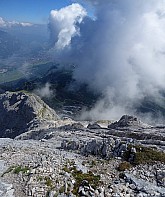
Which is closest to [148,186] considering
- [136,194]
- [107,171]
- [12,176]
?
[136,194]

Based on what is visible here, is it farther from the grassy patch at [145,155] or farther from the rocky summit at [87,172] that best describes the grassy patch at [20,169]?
the grassy patch at [145,155]

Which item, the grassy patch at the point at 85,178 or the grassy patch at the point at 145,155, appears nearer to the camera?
the grassy patch at the point at 85,178

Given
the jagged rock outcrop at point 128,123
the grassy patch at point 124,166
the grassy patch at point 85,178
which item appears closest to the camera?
the grassy patch at point 85,178

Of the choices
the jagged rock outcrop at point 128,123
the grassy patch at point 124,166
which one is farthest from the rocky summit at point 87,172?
the jagged rock outcrop at point 128,123

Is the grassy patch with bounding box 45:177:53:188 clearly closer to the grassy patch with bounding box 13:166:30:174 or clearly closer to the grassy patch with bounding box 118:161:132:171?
the grassy patch with bounding box 13:166:30:174

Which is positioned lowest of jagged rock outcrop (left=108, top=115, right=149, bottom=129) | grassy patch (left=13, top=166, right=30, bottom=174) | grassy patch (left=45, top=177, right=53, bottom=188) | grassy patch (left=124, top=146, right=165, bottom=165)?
grassy patch (left=45, top=177, right=53, bottom=188)

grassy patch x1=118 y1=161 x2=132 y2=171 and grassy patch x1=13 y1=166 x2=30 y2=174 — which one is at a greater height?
grassy patch x1=118 y1=161 x2=132 y2=171

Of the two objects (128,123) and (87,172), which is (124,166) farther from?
(128,123)

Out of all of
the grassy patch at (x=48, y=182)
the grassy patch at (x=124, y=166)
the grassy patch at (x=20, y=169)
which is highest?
the grassy patch at (x=124, y=166)

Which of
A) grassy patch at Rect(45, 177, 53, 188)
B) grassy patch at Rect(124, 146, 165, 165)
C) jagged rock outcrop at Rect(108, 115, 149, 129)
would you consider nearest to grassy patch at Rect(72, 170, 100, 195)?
grassy patch at Rect(45, 177, 53, 188)

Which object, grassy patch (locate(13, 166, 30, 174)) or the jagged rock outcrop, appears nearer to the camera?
grassy patch (locate(13, 166, 30, 174))

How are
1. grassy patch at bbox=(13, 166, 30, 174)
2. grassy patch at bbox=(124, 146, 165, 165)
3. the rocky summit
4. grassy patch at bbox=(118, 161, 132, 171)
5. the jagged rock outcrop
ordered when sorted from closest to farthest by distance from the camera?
the rocky summit, grassy patch at bbox=(13, 166, 30, 174), grassy patch at bbox=(118, 161, 132, 171), grassy patch at bbox=(124, 146, 165, 165), the jagged rock outcrop

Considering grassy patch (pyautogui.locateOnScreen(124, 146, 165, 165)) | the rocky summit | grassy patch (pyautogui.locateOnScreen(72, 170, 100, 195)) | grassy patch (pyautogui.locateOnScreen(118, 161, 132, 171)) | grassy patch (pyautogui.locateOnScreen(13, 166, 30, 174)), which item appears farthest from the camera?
grassy patch (pyautogui.locateOnScreen(124, 146, 165, 165))
